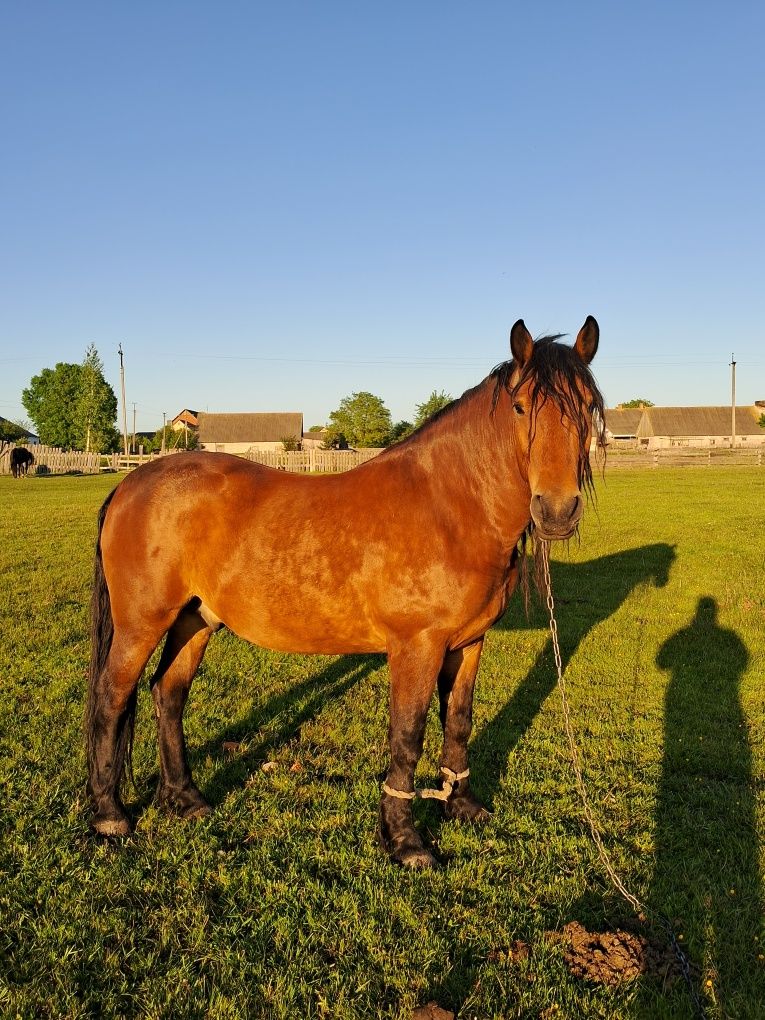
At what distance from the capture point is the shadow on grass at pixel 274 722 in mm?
4637

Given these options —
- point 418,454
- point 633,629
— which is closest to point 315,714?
point 418,454

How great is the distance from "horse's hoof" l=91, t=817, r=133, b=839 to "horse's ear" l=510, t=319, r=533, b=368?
3.53 metres

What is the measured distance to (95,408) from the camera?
219 ft

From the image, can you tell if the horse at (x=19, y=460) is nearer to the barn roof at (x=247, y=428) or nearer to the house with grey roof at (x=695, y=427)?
the barn roof at (x=247, y=428)

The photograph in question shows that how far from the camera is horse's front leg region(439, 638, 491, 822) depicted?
4062 millimetres

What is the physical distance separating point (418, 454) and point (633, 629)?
18.3 feet

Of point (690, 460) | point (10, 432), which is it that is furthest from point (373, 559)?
point (10, 432)

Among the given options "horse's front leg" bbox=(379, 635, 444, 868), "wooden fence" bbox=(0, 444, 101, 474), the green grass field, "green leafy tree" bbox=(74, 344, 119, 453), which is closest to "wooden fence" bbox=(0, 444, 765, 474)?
"wooden fence" bbox=(0, 444, 101, 474)

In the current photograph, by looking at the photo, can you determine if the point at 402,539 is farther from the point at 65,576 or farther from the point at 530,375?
the point at 65,576

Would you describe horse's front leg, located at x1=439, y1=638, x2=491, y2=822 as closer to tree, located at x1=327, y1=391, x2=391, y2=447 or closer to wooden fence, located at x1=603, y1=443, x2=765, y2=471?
wooden fence, located at x1=603, y1=443, x2=765, y2=471

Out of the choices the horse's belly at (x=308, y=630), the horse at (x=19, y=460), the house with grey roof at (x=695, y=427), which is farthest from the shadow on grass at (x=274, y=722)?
the house with grey roof at (x=695, y=427)

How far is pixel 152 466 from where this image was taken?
4363mm

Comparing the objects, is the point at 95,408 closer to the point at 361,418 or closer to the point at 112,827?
the point at 361,418

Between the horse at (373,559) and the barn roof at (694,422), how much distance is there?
96.8 meters
